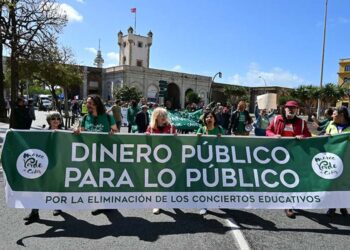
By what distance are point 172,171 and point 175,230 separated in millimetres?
871

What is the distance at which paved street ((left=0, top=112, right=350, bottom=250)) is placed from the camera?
183 inches

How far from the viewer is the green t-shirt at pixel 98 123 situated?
6016 millimetres

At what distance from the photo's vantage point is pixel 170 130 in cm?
617

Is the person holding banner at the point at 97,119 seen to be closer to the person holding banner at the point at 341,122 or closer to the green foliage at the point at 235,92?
the person holding banner at the point at 341,122

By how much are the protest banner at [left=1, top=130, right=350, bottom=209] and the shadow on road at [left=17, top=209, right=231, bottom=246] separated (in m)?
0.27

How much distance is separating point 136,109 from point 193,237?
9.42 m

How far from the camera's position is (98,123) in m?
6.03

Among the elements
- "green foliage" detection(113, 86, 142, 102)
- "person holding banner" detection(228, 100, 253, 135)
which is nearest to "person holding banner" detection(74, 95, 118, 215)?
"person holding banner" detection(228, 100, 253, 135)

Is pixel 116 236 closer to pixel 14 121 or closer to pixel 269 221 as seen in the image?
pixel 269 221

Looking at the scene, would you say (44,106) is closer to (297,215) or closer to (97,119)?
(97,119)

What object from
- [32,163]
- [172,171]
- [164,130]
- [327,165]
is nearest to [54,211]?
[32,163]

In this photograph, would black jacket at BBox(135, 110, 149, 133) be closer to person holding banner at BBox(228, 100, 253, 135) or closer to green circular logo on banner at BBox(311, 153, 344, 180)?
person holding banner at BBox(228, 100, 253, 135)

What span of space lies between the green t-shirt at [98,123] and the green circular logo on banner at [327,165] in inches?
128

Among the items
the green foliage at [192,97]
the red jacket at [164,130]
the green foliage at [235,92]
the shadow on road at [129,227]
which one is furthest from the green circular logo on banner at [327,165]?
the green foliage at [235,92]
